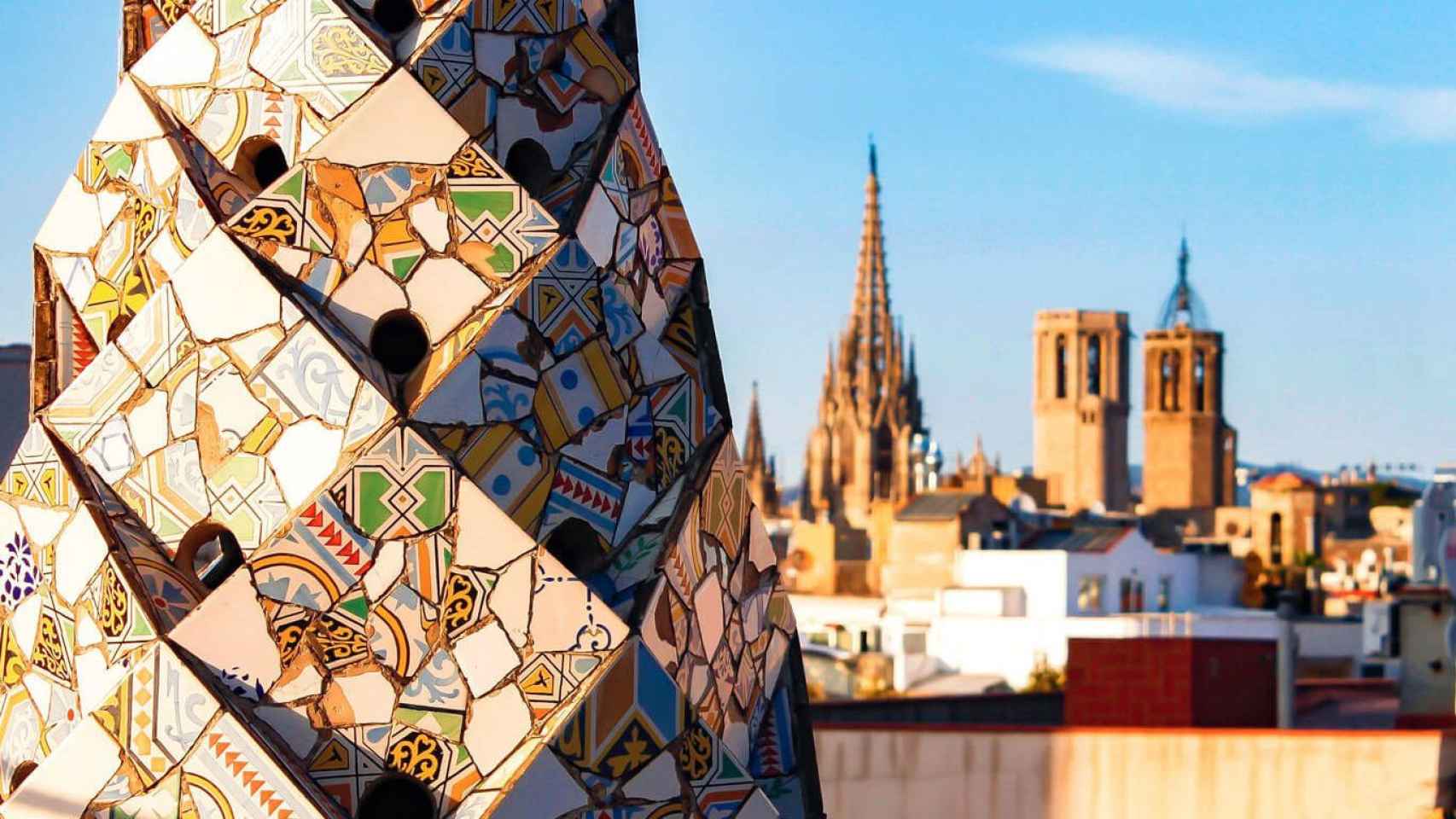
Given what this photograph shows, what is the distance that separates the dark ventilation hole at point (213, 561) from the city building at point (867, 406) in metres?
148

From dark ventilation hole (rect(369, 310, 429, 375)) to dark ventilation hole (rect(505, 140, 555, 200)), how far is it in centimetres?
79

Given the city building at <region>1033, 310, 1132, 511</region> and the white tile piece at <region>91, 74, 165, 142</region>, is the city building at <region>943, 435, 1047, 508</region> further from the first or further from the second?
the white tile piece at <region>91, 74, 165, 142</region>

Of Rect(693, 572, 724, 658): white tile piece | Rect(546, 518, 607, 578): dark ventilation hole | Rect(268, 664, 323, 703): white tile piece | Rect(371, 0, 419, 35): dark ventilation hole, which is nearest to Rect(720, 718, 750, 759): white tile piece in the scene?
Rect(693, 572, 724, 658): white tile piece

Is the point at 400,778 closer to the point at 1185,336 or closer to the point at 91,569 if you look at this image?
the point at 91,569

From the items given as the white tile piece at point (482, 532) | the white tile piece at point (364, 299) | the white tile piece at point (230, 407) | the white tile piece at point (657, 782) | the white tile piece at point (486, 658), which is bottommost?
the white tile piece at point (657, 782)

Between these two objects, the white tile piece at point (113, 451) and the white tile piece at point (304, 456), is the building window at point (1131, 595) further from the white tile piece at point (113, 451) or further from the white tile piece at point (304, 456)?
the white tile piece at point (304, 456)

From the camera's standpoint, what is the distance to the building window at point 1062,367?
561 ft

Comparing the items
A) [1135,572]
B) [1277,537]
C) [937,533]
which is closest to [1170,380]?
[1277,537]

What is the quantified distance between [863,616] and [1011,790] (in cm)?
6642

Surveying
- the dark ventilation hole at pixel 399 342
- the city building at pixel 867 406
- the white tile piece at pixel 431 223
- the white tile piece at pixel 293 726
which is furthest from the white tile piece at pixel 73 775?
the city building at pixel 867 406

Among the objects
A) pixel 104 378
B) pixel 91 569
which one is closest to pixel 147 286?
pixel 104 378

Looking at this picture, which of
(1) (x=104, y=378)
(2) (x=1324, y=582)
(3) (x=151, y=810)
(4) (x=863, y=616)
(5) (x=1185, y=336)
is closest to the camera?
(3) (x=151, y=810)

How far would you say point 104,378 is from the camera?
11953 mm

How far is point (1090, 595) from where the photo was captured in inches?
2921
